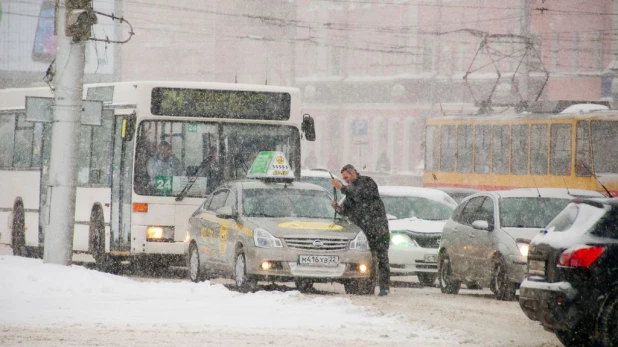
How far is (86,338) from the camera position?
11.9m

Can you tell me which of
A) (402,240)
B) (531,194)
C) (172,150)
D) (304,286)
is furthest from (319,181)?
(304,286)

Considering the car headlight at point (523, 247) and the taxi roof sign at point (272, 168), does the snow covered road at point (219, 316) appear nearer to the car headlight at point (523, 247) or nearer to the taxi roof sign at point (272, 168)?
the car headlight at point (523, 247)

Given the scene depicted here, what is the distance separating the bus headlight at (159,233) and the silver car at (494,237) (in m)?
3.98

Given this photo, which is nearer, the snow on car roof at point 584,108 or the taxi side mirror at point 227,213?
the taxi side mirror at point 227,213

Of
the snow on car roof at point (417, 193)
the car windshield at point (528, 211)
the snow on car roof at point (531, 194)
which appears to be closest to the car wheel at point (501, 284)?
the car windshield at point (528, 211)

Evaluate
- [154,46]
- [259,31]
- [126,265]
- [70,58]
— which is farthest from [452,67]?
[70,58]

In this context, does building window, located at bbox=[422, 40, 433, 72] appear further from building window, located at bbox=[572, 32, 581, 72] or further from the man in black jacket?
the man in black jacket

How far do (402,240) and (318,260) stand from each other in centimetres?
416

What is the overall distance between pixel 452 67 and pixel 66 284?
61.7 meters

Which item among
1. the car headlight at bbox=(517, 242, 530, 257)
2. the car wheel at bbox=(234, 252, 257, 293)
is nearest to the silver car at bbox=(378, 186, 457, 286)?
the car headlight at bbox=(517, 242, 530, 257)

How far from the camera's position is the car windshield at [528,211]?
18391mm

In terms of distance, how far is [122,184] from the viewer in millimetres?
21531

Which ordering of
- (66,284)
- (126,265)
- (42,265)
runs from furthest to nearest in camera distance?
1. (126,265)
2. (42,265)
3. (66,284)

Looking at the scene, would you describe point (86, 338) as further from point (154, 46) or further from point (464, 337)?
point (154, 46)
